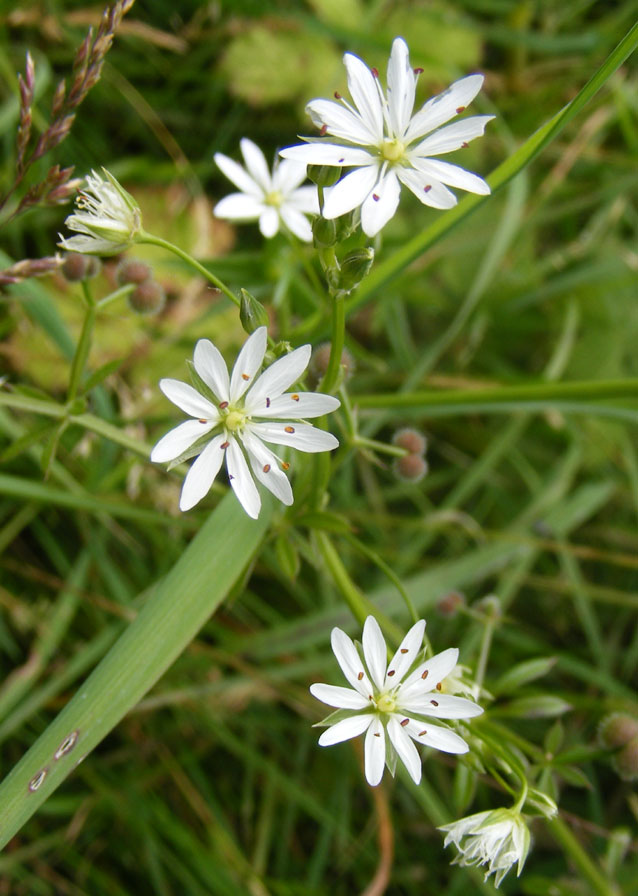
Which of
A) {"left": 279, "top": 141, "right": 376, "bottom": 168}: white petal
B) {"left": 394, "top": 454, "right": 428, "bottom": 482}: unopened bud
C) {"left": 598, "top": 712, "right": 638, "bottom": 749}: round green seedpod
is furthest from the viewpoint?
{"left": 394, "top": 454, "right": 428, "bottom": 482}: unopened bud

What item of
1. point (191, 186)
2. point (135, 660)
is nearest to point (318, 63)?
point (191, 186)

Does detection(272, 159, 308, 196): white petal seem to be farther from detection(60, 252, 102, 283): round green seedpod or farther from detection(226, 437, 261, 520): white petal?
detection(226, 437, 261, 520): white petal

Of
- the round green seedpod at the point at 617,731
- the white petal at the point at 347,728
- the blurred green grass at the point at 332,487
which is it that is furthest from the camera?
the blurred green grass at the point at 332,487

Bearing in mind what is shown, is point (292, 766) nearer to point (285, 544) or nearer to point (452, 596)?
point (452, 596)

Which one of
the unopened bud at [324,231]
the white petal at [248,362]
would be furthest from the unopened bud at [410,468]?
the unopened bud at [324,231]

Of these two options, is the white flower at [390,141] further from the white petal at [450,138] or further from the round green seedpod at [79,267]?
the round green seedpod at [79,267]

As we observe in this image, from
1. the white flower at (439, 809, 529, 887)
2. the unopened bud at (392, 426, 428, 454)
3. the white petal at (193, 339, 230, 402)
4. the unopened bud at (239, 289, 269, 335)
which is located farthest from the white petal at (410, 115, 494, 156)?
the white flower at (439, 809, 529, 887)
